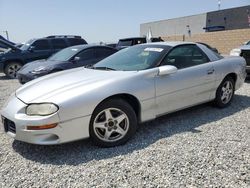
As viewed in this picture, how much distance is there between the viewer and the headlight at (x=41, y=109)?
3.25 metres

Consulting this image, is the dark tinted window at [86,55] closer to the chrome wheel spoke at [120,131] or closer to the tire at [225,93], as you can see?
the tire at [225,93]

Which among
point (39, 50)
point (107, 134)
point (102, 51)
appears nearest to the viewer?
point (107, 134)

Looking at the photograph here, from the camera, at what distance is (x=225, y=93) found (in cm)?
530

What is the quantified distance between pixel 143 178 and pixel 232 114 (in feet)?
8.83

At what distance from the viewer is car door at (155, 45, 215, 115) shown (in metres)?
4.11

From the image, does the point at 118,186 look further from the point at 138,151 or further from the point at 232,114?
the point at 232,114

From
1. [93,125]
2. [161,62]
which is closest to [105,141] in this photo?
[93,125]

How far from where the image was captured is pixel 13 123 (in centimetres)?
341

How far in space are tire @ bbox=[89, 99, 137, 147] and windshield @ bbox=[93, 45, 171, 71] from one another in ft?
2.40

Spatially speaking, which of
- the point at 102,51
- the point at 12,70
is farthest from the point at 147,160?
the point at 12,70

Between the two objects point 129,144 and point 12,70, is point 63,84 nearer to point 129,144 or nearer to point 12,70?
point 129,144

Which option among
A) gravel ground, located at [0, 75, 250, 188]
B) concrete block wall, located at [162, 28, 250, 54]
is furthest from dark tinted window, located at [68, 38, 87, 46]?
concrete block wall, located at [162, 28, 250, 54]

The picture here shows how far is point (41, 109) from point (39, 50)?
355 inches

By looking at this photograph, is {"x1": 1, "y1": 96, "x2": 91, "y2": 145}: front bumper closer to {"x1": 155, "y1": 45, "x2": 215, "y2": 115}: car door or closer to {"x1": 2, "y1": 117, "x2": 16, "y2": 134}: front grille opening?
{"x1": 2, "y1": 117, "x2": 16, "y2": 134}: front grille opening
